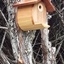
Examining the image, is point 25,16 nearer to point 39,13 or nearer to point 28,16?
point 28,16

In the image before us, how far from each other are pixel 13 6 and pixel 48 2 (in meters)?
0.25

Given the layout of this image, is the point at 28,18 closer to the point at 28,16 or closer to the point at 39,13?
the point at 28,16

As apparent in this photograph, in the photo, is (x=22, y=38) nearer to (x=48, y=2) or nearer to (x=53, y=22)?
(x=48, y=2)

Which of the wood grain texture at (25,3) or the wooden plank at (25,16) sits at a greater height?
the wood grain texture at (25,3)

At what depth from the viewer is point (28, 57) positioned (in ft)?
6.19

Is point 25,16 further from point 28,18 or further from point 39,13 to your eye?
point 39,13

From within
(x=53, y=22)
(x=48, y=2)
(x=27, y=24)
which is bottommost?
(x=53, y=22)

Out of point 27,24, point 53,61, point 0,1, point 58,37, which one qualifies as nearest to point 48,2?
point 27,24

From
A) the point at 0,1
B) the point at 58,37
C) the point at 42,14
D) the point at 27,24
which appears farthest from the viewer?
the point at 58,37

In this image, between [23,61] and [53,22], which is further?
[53,22]

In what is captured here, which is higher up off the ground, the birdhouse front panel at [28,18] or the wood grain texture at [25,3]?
the wood grain texture at [25,3]

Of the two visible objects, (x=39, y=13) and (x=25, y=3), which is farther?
(x=39, y=13)

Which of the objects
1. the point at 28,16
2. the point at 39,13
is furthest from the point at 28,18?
the point at 39,13

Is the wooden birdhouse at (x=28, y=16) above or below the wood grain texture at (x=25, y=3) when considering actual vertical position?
below
